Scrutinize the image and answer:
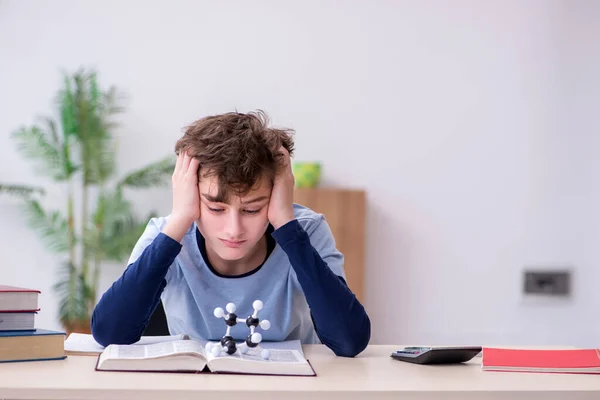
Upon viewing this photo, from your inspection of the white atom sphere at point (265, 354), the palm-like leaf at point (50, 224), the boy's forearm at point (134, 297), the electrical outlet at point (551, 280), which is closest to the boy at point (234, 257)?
the boy's forearm at point (134, 297)

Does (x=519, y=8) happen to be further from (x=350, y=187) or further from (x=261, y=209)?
(x=261, y=209)

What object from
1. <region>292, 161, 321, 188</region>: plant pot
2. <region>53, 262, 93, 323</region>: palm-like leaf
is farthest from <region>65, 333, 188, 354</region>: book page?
<region>292, 161, 321, 188</region>: plant pot

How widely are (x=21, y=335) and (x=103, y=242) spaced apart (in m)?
2.71

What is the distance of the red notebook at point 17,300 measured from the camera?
1.43 metres

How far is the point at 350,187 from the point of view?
436cm

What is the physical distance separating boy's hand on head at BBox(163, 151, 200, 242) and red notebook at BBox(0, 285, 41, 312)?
31cm

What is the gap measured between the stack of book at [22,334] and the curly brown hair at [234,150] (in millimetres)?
429

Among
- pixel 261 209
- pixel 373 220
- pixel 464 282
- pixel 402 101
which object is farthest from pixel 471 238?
pixel 261 209

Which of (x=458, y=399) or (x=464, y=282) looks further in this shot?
(x=464, y=282)

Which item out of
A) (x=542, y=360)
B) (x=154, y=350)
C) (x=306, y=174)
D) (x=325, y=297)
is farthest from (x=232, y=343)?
(x=306, y=174)

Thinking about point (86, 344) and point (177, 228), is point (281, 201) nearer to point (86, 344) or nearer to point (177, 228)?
point (177, 228)

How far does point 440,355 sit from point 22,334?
0.78 metres

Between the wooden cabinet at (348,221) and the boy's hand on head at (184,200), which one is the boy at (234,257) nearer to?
the boy's hand on head at (184,200)

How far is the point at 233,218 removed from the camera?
1617 mm
